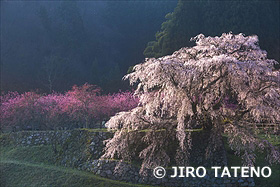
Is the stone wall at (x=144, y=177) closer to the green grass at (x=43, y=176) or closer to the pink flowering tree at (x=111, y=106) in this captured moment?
the green grass at (x=43, y=176)

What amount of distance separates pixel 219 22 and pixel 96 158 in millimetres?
15294

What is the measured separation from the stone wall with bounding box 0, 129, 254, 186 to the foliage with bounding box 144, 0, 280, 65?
1062 cm

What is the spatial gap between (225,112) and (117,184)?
3.97 metres

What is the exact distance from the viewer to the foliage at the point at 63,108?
47.8 feet

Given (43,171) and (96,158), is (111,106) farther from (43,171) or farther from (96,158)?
(43,171)

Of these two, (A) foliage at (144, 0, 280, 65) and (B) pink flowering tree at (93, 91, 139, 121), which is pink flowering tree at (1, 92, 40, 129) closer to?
(B) pink flowering tree at (93, 91, 139, 121)

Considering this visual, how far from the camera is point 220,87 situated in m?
8.55

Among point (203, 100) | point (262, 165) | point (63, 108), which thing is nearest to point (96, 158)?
point (203, 100)

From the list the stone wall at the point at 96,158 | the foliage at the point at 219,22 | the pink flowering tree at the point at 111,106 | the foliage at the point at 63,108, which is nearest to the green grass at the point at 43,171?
the stone wall at the point at 96,158

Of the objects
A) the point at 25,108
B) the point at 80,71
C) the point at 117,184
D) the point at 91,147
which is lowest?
the point at 117,184

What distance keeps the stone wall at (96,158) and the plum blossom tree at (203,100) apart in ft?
1.37

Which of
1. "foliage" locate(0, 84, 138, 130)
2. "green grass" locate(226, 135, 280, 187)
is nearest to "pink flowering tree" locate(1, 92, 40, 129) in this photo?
"foliage" locate(0, 84, 138, 130)

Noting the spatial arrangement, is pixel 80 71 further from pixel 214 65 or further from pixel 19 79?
pixel 214 65

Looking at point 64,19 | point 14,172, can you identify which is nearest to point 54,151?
point 14,172
